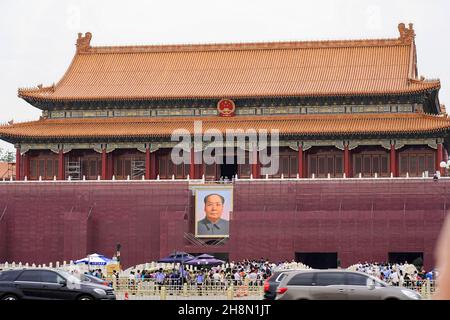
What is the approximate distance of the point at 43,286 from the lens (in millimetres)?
25250

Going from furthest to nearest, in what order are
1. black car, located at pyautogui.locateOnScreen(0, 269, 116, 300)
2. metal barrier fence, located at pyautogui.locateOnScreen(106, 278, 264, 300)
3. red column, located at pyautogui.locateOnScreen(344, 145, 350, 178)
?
red column, located at pyautogui.locateOnScreen(344, 145, 350, 178) → metal barrier fence, located at pyautogui.locateOnScreen(106, 278, 264, 300) → black car, located at pyautogui.locateOnScreen(0, 269, 116, 300)

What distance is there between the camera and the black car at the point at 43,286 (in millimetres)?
25031

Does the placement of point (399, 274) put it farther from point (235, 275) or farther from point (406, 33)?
point (406, 33)

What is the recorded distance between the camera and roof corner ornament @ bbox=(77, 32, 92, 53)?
64438 mm

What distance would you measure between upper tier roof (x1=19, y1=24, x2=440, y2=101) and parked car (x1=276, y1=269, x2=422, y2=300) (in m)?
33.1

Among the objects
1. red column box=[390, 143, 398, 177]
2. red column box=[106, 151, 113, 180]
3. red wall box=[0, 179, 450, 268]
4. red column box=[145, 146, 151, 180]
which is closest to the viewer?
red wall box=[0, 179, 450, 268]

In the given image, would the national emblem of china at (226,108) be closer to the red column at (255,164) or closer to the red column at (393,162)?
the red column at (255,164)

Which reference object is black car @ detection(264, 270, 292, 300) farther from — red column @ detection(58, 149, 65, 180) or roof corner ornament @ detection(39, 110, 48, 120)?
roof corner ornament @ detection(39, 110, 48, 120)


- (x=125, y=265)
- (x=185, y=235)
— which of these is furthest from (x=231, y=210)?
(x=125, y=265)

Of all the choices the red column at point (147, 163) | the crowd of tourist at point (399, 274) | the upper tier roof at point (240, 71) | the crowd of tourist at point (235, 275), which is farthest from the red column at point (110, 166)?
the crowd of tourist at point (399, 274)

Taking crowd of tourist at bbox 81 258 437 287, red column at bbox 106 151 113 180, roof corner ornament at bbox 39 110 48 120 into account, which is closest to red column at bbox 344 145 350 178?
crowd of tourist at bbox 81 258 437 287

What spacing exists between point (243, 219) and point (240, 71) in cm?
1259

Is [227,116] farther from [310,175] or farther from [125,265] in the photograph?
[125,265]

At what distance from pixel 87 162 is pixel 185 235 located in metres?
9.44
